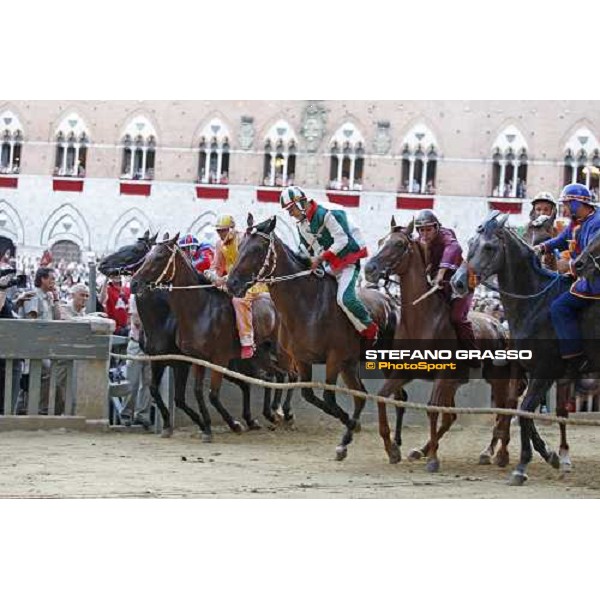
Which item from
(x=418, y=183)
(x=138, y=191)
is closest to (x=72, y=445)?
(x=138, y=191)

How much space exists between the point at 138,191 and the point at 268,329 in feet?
8.57

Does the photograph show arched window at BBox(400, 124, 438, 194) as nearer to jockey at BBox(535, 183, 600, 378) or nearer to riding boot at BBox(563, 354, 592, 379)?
jockey at BBox(535, 183, 600, 378)

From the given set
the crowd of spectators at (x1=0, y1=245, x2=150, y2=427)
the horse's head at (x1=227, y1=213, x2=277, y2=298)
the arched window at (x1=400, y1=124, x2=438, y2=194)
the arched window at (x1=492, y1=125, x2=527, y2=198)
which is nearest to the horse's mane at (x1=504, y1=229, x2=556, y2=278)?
the arched window at (x1=492, y1=125, x2=527, y2=198)

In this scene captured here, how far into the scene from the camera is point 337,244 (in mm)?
9750

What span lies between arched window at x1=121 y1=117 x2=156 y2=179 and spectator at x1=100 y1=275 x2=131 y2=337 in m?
2.49

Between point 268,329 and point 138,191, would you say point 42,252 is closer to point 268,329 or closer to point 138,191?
point 138,191

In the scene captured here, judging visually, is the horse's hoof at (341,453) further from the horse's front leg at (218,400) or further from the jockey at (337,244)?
the horse's front leg at (218,400)

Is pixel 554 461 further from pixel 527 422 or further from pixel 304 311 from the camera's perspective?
pixel 304 311

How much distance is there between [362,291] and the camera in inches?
405

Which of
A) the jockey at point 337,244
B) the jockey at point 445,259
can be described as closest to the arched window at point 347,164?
the jockey at point 337,244

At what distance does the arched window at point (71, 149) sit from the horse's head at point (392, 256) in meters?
2.73

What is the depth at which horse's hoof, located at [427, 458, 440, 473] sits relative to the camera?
9281mm

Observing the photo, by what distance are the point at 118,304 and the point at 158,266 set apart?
171cm

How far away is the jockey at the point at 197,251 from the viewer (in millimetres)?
11062
